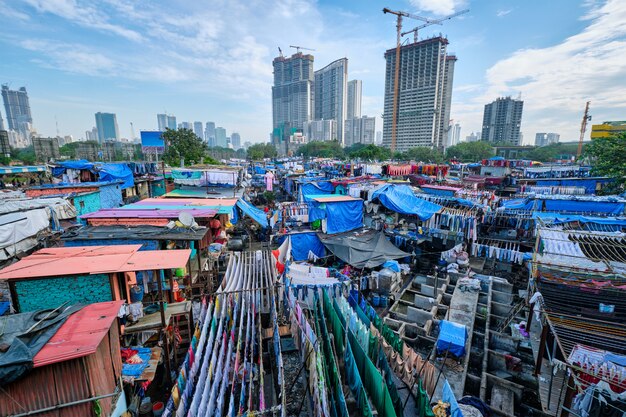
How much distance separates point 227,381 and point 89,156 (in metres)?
74.7

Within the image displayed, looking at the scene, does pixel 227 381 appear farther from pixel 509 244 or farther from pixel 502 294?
pixel 509 244

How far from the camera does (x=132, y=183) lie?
2816cm

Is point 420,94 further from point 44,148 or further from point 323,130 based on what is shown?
point 44,148

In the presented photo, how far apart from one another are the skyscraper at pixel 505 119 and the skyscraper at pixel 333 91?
A: 244ft

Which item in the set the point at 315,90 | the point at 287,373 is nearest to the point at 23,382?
the point at 287,373

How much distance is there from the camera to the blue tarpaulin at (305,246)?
16.7 metres

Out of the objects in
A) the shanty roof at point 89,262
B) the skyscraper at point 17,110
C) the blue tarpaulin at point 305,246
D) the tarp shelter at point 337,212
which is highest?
the skyscraper at point 17,110

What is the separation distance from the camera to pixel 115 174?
25.2 meters

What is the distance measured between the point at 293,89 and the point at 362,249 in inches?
7225

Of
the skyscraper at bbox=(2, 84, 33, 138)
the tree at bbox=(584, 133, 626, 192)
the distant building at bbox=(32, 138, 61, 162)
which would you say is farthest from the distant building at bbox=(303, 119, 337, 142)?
the skyscraper at bbox=(2, 84, 33, 138)

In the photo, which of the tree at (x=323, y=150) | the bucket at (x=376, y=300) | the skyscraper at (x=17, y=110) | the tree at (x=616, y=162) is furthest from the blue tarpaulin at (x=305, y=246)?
the skyscraper at (x=17, y=110)

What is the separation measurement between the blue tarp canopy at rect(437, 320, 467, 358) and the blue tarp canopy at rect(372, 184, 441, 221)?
25.5 ft

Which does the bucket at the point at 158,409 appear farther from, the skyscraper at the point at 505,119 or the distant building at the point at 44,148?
the skyscraper at the point at 505,119

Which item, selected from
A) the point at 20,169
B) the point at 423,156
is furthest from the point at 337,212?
the point at 423,156
